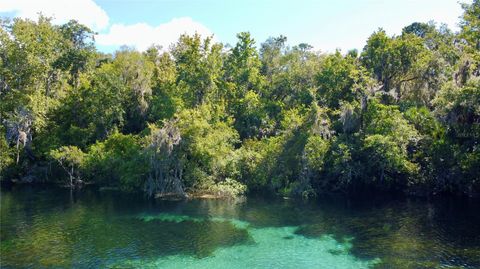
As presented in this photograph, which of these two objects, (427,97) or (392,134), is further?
(427,97)

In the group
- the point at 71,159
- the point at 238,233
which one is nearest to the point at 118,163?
the point at 71,159

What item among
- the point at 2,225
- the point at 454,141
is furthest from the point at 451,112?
the point at 2,225

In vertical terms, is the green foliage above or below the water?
above

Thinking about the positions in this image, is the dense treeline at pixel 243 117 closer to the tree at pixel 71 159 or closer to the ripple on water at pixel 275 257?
the tree at pixel 71 159

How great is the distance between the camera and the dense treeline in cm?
3600

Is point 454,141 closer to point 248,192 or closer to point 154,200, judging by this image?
point 248,192

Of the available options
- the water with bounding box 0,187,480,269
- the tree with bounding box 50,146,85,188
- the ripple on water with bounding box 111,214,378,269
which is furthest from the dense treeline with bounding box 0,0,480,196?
the ripple on water with bounding box 111,214,378,269

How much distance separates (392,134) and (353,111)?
16.3 feet

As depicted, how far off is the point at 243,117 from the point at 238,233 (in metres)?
24.3

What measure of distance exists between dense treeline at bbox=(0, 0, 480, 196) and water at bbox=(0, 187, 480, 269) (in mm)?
3315

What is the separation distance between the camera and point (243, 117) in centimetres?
5081

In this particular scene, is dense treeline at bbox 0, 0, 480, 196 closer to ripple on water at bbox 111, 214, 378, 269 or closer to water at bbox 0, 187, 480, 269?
water at bbox 0, 187, 480, 269

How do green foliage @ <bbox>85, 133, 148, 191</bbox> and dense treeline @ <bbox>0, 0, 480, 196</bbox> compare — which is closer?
dense treeline @ <bbox>0, 0, 480, 196</bbox>

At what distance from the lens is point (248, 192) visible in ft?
137
